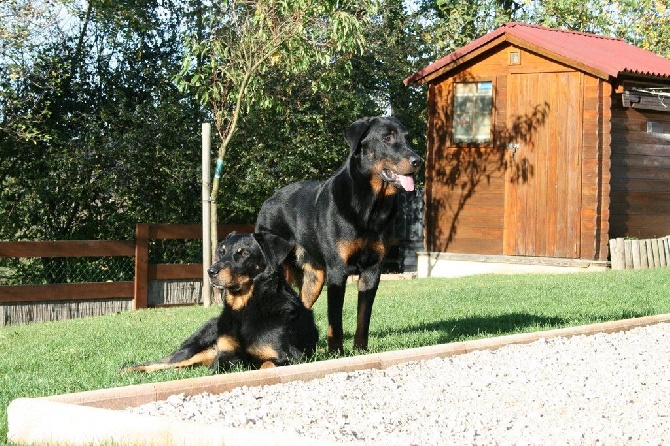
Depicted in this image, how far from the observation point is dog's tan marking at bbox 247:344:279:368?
6.69 metres

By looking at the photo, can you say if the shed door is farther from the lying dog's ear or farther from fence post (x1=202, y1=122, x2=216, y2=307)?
the lying dog's ear

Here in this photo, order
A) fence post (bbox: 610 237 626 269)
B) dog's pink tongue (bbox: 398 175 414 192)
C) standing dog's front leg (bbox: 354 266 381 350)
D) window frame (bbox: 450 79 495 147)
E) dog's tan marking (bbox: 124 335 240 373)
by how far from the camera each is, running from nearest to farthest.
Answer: dog's tan marking (bbox: 124 335 240 373)
dog's pink tongue (bbox: 398 175 414 192)
standing dog's front leg (bbox: 354 266 381 350)
fence post (bbox: 610 237 626 269)
window frame (bbox: 450 79 495 147)

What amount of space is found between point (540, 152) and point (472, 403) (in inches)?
601

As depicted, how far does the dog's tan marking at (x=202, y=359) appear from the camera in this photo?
6797mm

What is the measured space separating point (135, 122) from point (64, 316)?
402cm

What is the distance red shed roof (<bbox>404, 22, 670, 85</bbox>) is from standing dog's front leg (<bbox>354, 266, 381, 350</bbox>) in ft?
40.5

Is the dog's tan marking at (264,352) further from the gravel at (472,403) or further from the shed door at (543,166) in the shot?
the shed door at (543,166)

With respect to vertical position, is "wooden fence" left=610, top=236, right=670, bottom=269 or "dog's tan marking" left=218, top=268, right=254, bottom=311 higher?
"dog's tan marking" left=218, top=268, right=254, bottom=311

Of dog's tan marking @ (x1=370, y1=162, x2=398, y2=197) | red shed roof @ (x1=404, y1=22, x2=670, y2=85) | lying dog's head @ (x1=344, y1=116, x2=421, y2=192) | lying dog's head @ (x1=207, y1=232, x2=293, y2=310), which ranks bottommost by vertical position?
lying dog's head @ (x1=207, y1=232, x2=293, y2=310)

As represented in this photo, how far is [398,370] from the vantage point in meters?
6.45

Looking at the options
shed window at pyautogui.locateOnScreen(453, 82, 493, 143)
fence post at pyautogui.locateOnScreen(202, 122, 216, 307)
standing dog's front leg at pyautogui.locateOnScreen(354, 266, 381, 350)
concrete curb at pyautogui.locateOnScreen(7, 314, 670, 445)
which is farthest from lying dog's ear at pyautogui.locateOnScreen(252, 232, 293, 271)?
shed window at pyautogui.locateOnScreen(453, 82, 493, 143)

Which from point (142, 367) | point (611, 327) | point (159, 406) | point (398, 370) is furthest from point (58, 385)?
point (611, 327)

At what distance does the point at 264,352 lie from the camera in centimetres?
671

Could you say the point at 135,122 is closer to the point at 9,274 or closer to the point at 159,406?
the point at 9,274
